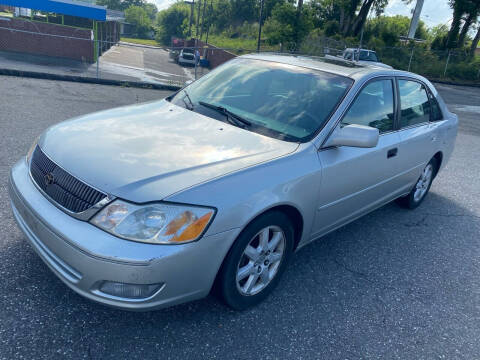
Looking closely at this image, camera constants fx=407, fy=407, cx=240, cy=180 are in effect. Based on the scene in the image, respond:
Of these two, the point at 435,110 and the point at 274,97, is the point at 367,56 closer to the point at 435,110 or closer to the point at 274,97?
the point at 435,110

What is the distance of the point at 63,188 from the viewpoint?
2.45m

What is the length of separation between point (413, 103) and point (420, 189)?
123 centimetres

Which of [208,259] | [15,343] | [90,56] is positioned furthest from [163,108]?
[90,56]

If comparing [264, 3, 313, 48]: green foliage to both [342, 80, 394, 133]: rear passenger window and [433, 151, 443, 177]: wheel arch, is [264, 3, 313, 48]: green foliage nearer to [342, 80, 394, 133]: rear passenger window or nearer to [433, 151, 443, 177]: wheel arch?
[433, 151, 443, 177]: wheel arch

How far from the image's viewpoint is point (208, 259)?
7.70 ft

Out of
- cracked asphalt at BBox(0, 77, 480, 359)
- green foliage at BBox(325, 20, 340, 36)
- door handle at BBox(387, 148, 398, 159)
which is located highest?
green foliage at BBox(325, 20, 340, 36)

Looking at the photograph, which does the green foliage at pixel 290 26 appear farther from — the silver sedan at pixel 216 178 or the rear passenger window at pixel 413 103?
the silver sedan at pixel 216 178

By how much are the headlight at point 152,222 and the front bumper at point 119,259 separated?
0.04m

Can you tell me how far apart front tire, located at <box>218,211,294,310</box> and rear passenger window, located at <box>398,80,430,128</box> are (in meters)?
1.98

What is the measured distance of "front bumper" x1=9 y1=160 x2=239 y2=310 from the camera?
7.06 feet

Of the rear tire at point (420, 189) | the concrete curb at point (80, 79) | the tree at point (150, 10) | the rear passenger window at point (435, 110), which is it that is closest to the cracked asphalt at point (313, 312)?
the rear tire at point (420, 189)

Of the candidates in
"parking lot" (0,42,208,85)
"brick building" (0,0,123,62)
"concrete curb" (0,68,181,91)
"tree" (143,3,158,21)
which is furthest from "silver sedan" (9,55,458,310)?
"tree" (143,3,158,21)

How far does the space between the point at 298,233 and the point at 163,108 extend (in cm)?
164

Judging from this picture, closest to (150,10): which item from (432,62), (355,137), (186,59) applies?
(186,59)
